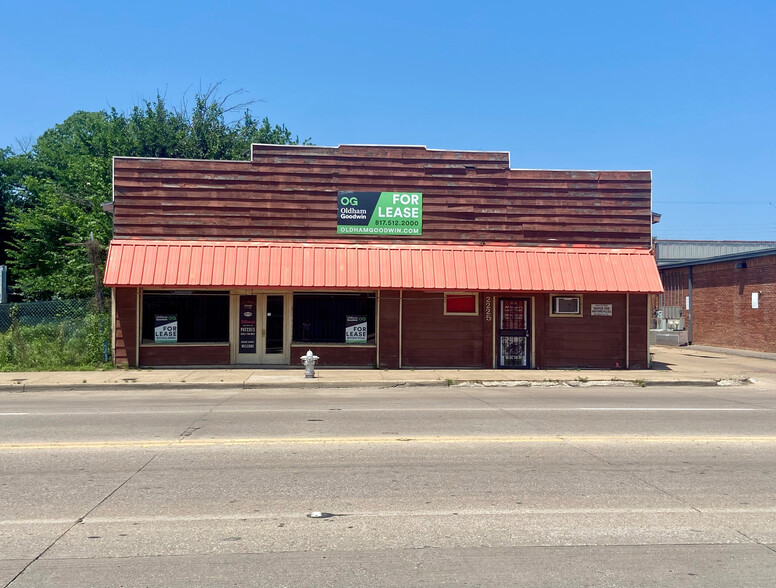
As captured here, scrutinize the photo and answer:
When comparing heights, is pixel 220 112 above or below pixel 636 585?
above

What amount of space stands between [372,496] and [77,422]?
20.1ft

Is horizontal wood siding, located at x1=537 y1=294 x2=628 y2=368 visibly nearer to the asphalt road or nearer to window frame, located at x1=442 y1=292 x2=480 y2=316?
window frame, located at x1=442 y1=292 x2=480 y2=316

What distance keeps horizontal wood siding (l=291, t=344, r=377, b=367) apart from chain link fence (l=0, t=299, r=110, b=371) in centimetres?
515

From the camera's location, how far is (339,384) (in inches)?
621

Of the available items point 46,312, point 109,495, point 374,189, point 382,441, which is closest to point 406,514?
point 109,495

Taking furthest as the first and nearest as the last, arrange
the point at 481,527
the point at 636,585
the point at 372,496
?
the point at 372,496 < the point at 481,527 < the point at 636,585

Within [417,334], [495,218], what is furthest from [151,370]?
[495,218]

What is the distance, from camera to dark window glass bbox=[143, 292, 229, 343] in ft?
58.8

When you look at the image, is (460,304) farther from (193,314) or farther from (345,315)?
(193,314)

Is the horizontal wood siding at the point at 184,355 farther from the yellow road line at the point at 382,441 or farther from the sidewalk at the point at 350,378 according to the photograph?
the yellow road line at the point at 382,441

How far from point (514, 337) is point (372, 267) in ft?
14.5

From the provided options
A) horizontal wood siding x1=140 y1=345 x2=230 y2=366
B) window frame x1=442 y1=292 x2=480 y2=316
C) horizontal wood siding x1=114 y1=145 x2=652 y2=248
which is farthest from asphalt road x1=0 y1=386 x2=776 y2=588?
horizontal wood siding x1=114 y1=145 x2=652 y2=248

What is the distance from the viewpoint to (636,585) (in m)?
4.21

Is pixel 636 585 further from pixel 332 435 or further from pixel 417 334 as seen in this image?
pixel 417 334
